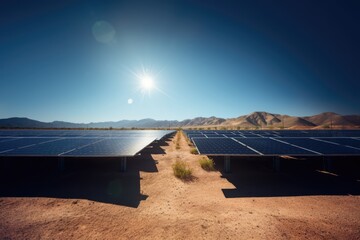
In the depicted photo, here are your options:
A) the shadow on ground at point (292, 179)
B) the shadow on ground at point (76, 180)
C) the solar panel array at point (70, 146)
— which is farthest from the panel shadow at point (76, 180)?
the shadow on ground at point (292, 179)

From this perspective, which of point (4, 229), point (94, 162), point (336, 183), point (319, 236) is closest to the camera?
point (319, 236)

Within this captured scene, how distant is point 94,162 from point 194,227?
11614 millimetres

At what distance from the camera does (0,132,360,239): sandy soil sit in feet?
17.4

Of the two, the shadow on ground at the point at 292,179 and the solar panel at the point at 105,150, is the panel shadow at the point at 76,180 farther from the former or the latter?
the shadow on ground at the point at 292,179

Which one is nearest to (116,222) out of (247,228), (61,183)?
(247,228)

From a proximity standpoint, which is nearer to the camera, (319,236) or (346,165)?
(319,236)

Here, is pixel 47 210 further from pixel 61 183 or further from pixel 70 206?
pixel 61 183

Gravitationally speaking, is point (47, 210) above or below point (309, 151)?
below

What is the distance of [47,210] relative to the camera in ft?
21.6

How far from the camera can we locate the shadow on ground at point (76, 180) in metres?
7.92

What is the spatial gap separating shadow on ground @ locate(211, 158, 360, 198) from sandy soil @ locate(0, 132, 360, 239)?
5cm

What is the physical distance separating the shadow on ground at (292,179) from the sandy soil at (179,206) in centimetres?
5

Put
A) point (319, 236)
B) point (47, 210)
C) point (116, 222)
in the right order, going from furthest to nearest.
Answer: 1. point (47, 210)
2. point (116, 222)
3. point (319, 236)

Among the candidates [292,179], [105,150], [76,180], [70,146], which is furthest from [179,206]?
[70,146]
